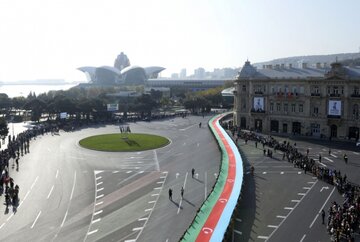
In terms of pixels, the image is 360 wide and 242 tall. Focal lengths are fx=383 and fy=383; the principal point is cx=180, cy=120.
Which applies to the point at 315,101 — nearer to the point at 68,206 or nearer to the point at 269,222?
the point at 269,222

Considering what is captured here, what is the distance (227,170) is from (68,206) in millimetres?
16731

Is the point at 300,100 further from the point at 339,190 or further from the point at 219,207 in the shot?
the point at 219,207

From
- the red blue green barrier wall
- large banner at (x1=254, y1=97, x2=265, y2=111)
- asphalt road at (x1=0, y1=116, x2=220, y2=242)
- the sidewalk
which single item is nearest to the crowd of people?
the red blue green barrier wall

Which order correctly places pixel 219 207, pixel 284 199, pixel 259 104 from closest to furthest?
1. pixel 219 207
2. pixel 284 199
3. pixel 259 104

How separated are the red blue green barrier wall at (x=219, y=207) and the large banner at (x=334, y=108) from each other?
34880mm

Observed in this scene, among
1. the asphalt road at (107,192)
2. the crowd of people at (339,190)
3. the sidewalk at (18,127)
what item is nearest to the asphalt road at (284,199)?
the crowd of people at (339,190)

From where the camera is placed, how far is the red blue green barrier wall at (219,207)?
24.9m

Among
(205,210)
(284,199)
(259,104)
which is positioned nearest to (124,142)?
(259,104)

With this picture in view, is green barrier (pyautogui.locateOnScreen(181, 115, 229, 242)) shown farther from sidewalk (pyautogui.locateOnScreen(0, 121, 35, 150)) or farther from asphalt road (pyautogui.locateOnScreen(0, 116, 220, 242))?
sidewalk (pyautogui.locateOnScreen(0, 121, 35, 150))

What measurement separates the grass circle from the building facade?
23.0m

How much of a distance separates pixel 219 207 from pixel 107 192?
16.4 metres

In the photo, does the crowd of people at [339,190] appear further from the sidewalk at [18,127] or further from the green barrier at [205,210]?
the sidewalk at [18,127]

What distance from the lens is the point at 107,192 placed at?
1649 inches

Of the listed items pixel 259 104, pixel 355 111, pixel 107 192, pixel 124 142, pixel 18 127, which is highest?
pixel 259 104
